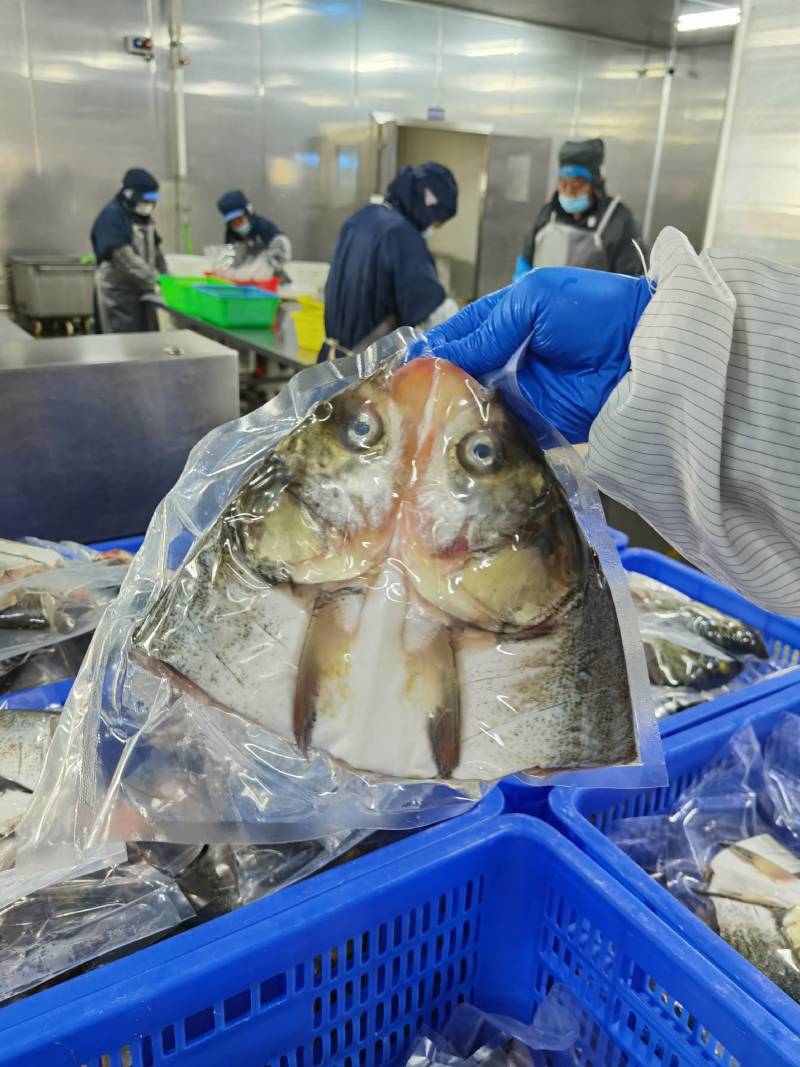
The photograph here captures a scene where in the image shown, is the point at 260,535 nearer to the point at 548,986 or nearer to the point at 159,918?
the point at 159,918

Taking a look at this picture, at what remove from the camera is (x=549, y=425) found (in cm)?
70

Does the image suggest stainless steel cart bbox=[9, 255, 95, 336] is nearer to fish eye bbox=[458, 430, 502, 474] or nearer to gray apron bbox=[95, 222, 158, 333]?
gray apron bbox=[95, 222, 158, 333]

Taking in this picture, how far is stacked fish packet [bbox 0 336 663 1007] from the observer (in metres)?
0.65

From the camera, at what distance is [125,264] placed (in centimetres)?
434

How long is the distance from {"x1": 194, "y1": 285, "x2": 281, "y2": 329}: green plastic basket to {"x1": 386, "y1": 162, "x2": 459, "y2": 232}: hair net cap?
0.85m

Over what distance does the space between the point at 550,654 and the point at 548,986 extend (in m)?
0.38

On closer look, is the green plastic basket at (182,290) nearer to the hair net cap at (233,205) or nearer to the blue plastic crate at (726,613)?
the hair net cap at (233,205)

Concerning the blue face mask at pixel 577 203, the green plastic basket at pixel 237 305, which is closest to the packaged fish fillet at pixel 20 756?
the green plastic basket at pixel 237 305

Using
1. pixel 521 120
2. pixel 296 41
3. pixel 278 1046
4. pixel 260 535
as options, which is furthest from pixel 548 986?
pixel 521 120

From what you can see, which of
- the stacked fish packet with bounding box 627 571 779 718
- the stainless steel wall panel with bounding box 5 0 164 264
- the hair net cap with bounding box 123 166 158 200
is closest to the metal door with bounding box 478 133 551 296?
the stainless steel wall panel with bounding box 5 0 164 264

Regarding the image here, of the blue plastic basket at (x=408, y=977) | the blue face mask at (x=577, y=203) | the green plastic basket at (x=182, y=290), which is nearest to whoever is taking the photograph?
the blue plastic basket at (x=408, y=977)

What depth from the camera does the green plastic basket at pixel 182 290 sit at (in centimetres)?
375

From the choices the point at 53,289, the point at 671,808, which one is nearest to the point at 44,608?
the point at 671,808

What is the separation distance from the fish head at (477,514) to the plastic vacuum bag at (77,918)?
0.40m
